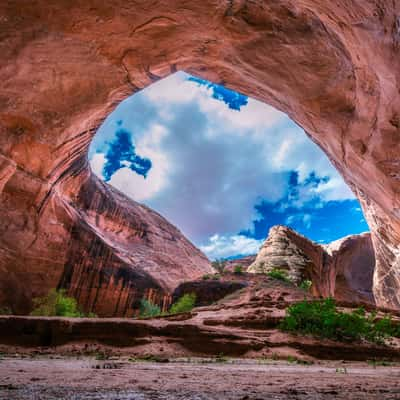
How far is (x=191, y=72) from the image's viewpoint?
41.2 ft

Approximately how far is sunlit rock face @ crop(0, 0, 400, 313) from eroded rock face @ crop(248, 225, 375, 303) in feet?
27.0

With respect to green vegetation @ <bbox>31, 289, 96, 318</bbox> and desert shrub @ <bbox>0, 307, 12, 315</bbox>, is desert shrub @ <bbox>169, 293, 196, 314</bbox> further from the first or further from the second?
desert shrub @ <bbox>0, 307, 12, 315</bbox>

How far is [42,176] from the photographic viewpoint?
16.6m

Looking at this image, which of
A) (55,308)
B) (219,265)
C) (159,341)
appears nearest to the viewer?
(159,341)

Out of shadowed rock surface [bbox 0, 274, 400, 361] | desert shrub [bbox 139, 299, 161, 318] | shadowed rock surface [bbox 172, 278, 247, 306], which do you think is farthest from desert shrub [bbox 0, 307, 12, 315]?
shadowed rock surface [bbox 172, 278, 247, 306]

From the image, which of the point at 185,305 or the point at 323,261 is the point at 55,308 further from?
the point at 323,261

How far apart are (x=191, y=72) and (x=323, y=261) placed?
24139 millimetres

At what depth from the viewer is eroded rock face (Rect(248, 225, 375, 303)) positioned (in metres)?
24.4

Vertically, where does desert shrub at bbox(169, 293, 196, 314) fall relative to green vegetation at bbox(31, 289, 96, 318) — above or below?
above

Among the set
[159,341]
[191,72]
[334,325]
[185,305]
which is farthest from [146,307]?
[191,72]

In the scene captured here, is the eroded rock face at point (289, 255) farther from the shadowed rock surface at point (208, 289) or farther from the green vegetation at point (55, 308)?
the green vegetation at point (55, 308)

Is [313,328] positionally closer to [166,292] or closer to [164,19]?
[164,19]

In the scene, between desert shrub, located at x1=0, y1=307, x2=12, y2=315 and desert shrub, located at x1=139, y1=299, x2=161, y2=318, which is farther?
desert shrub, located at x1=139, y1=299, x2=161, y2=318

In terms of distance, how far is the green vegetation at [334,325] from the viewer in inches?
330
